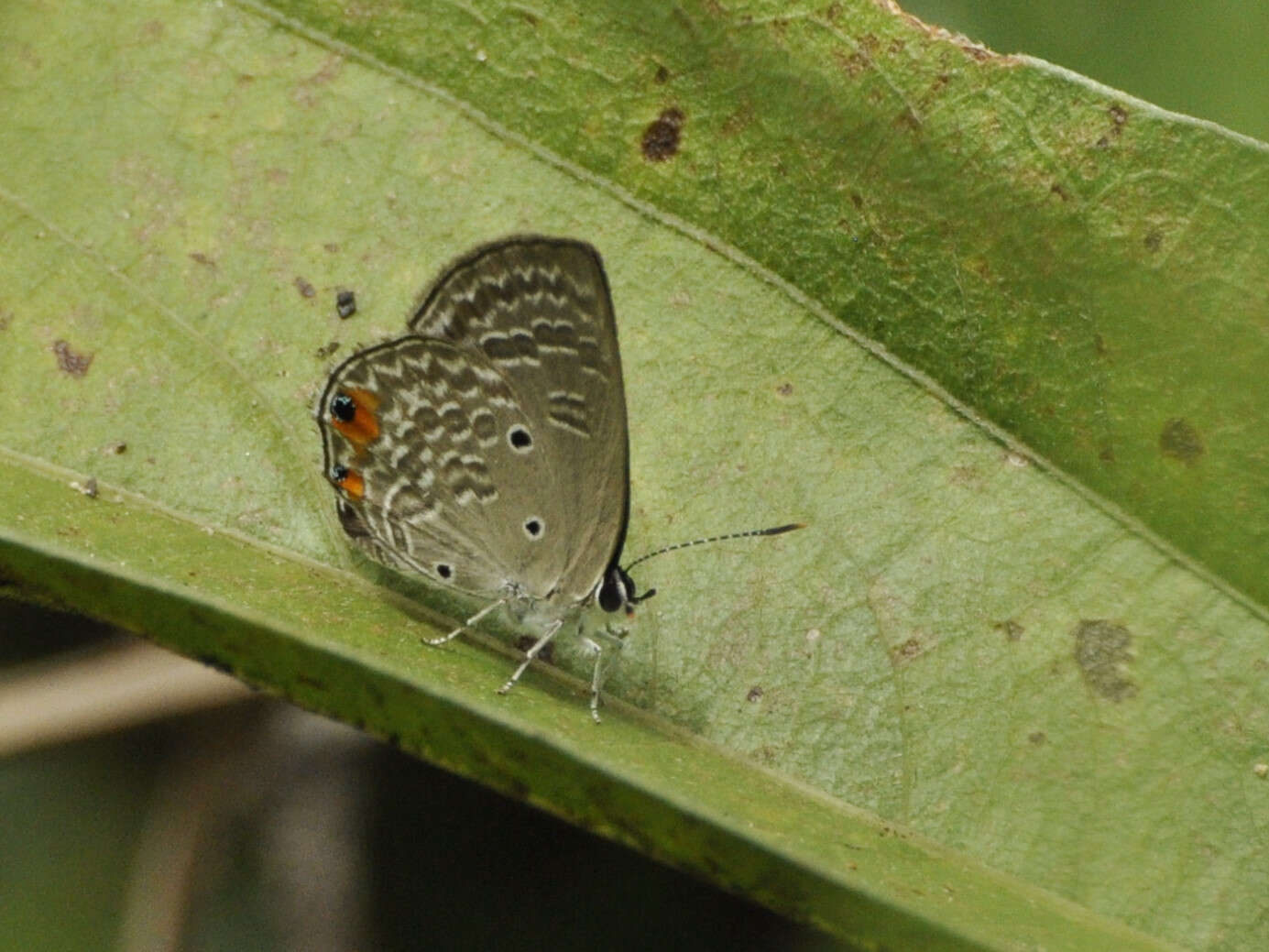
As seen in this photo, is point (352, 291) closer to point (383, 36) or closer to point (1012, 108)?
point (383, 36)

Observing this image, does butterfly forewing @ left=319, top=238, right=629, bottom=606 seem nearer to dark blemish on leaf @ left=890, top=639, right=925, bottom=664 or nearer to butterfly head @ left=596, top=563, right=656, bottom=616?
butterfly head @ left=596, top=563, right=656, bottom=616

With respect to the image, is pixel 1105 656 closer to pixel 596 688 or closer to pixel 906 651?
pixel 906 651

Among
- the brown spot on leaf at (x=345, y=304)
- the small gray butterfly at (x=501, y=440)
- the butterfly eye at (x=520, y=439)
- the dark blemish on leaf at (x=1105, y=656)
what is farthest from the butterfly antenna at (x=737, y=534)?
the brown spot on leaf at (x=345, y=304)

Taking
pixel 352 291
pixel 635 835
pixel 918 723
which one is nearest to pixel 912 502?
pixel 918 723

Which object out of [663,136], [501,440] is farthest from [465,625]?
[663,136]

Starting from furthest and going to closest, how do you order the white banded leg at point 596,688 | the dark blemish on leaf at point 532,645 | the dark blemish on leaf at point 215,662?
the dark blemish on leaf at point 532,645 < the white banded leg at point 596,688 < the dark blemish on leaf at point 215,662

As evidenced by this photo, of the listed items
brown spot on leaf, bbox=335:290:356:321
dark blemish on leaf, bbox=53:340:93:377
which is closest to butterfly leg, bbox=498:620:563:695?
brown spot on leaf, bbox=335:290:356:321

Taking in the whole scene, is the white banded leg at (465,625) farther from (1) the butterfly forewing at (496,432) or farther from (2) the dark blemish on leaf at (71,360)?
(2) the dark blemish on leaf at (71,360)

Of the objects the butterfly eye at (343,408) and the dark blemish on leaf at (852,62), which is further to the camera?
the butterfly eye at (343,408)
